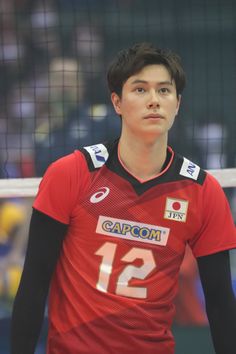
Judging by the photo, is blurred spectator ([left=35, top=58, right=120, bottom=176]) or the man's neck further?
blurred spectator ([left=35, top=58, right=120, bottom=176])

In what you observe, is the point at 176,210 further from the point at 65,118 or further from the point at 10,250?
the point at 10,250

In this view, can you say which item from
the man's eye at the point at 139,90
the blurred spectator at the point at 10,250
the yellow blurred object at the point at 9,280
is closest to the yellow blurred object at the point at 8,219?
the blurred spectator at the point at 10,250

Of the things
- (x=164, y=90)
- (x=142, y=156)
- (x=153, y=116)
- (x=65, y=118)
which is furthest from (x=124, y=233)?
(x=65, y=118)

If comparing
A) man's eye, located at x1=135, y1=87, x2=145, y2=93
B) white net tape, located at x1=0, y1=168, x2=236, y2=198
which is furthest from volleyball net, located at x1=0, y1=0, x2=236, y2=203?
man's eye, located at x1=135, y1=87, x2=145, y2=93

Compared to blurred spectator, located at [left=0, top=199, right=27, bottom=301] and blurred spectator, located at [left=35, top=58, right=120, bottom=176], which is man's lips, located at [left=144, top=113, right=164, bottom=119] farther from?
blurred spectator, located at [left=0, top=199, right=27, bottom=301]

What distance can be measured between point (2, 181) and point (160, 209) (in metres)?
1.57

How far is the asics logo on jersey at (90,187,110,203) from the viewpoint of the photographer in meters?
2.47

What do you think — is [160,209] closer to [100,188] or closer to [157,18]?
[100,188]

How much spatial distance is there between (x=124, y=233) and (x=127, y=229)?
0.02m

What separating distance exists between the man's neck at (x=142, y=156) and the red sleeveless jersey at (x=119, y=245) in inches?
1.4

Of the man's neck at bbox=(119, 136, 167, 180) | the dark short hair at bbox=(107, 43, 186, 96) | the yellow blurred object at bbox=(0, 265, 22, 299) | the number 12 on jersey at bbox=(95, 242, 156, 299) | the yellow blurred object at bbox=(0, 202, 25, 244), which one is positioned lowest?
the yellow blurred object at bbox=(0, 265, 22, 299)

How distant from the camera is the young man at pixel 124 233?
8.00 feet

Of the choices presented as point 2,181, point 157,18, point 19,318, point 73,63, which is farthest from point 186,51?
point 19,318

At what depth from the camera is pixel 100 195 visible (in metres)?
2.48
